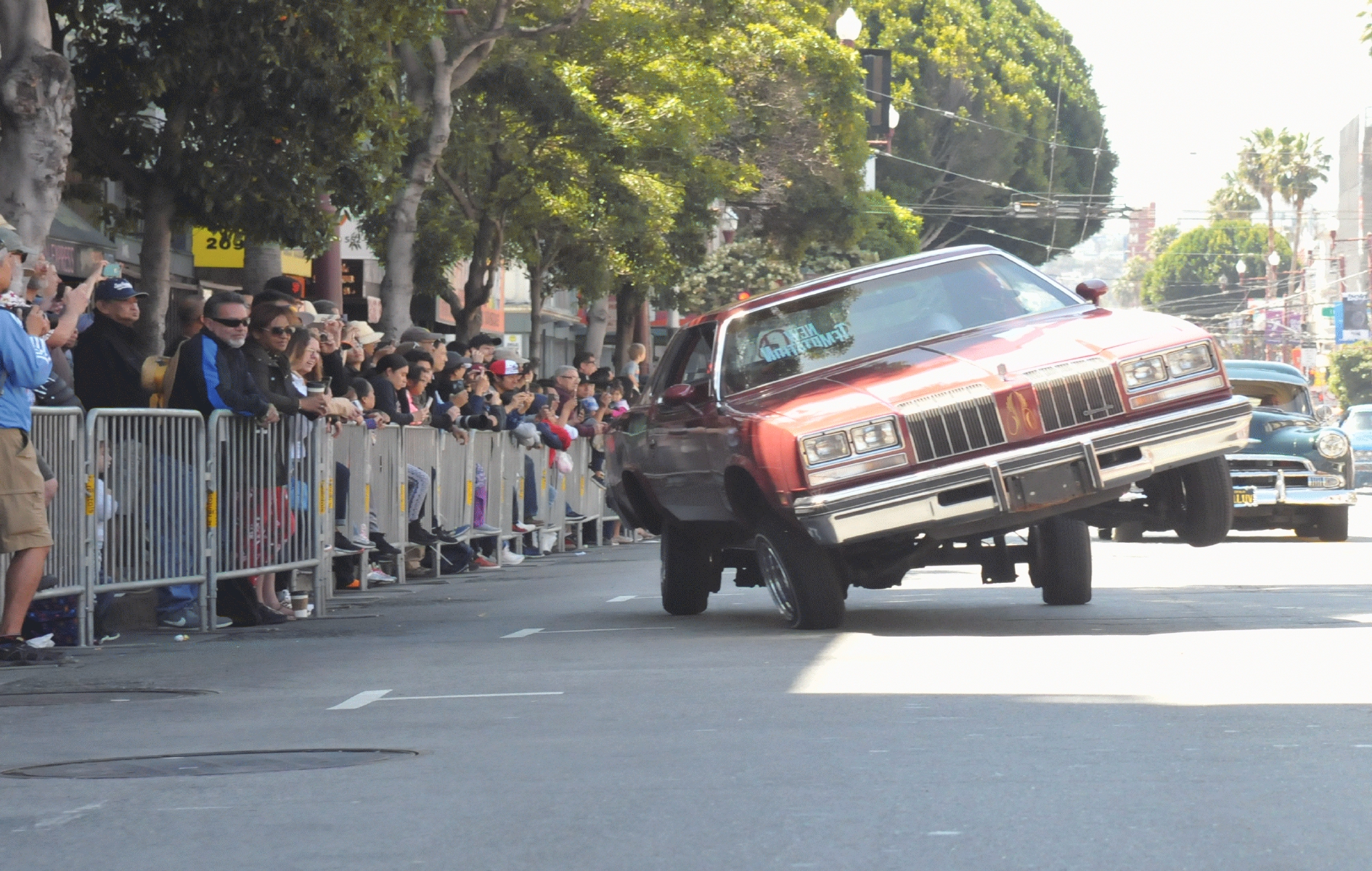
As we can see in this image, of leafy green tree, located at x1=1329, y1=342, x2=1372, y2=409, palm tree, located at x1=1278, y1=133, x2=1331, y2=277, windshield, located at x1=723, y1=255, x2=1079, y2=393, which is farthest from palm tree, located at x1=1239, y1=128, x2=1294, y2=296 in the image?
windshield, located at x1=723, y1=255, x2=1079, y2=393

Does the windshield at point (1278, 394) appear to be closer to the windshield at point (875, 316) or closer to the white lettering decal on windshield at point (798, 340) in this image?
the windshield at point (875, 316)

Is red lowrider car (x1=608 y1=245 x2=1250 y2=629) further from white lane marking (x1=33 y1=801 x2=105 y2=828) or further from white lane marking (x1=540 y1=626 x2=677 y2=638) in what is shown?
white lane marking (x1=33 y1=801 x2=105 y2=828)

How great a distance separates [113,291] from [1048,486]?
534cm

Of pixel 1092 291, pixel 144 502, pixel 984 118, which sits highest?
pixel 984 118

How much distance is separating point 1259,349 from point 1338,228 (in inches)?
506

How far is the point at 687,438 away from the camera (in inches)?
492

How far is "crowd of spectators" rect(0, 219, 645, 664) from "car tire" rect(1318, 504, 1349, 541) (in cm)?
770

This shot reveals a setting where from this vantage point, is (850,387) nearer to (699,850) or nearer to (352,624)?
(352,624)

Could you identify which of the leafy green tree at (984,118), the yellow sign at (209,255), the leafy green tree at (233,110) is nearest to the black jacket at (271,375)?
the leafy green tree at (233,110)

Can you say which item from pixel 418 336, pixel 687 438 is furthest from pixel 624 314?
pixel 687 438

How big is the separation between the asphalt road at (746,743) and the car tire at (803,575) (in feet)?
0.73

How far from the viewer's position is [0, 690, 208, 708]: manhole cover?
30.3 ft

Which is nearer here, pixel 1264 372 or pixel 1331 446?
pixel 1331 446

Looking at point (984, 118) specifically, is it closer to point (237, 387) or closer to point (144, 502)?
point (237, 387)
